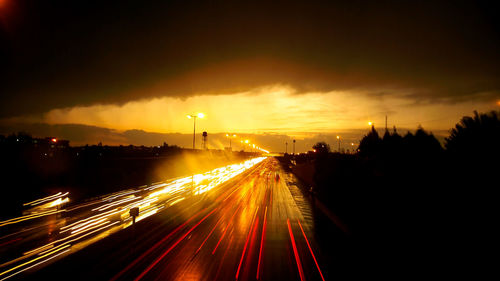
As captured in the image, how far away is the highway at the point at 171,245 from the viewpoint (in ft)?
33.7

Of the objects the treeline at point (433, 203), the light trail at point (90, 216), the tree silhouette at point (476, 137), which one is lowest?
the light trail at point (90, 216)

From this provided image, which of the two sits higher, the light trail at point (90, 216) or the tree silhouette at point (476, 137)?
the tree silhouette at point (476, 137)

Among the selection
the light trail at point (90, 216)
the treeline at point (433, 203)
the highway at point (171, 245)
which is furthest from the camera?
the light trail at point (90, 216)

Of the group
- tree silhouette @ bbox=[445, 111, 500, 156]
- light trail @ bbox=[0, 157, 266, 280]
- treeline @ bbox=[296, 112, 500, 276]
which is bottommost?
light trail @ bbox=[0, 157, 266, 280]

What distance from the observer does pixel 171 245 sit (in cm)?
1321

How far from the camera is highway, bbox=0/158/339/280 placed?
10.3 metres

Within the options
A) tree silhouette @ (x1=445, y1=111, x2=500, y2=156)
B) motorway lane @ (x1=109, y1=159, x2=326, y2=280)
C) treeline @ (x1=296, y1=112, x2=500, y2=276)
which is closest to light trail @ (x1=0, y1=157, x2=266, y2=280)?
motorway lane @ (x1=109, y1=159, x2=326, y2=280)

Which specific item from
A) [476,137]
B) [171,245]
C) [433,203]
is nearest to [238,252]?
[171,245]

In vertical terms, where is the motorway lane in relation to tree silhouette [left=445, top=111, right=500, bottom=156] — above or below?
below

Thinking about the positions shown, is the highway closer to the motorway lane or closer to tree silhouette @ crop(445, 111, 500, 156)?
the motorway lane

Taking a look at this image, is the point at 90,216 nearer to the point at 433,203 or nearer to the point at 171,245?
the point at 171,245

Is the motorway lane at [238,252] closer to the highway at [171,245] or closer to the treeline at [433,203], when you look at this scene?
the highway at [171,245]

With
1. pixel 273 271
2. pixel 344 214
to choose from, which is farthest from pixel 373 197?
pixel 273 271

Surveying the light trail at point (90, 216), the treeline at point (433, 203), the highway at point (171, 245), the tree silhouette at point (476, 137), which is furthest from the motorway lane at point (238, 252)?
the tree silhouette at point (476, 137)
